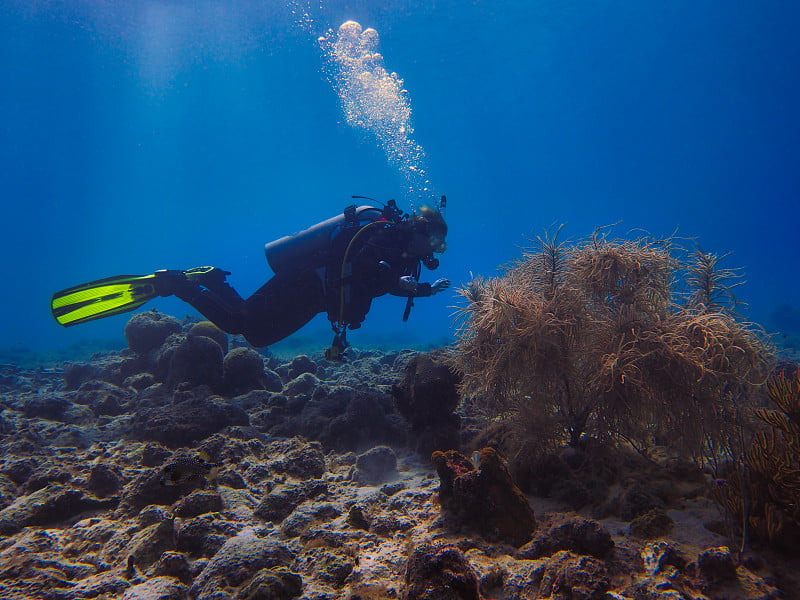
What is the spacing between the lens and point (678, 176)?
10012 centimetres

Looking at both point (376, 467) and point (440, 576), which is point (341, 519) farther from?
point (440, 576)

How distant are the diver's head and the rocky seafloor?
7.24ft

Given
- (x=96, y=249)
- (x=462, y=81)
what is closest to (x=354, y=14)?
(x=462, y=81)

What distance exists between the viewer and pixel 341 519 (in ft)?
11.0

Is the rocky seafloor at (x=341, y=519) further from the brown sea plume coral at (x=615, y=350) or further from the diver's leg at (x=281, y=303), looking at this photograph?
the diver's leg at (x=281, y=303)

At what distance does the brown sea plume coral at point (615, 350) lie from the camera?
3.58 metres

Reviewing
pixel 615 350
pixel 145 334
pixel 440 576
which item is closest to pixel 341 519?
pixel 440 576

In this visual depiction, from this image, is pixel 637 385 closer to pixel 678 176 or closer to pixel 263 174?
pixel 263 174

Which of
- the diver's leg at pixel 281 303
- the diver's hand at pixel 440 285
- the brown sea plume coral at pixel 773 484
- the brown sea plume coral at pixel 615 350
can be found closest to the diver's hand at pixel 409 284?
the diver's hand at pixel 440 285

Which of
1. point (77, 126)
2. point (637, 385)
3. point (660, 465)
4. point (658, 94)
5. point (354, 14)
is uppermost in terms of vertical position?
point (658, 94)

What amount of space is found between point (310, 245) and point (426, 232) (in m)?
2.59

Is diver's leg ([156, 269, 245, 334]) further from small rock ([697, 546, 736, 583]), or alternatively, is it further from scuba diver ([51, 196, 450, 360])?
small rock ([697, 546, 736, 583])

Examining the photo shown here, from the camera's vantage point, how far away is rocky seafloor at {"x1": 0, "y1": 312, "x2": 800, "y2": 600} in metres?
2.25

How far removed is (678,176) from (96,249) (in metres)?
199
